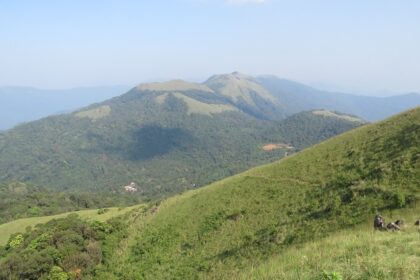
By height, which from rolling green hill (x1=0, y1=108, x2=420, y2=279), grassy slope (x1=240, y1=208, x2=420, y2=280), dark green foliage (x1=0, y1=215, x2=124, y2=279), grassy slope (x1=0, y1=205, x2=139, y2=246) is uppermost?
grassy slope (x1=240, y1=208, x2=420, y2=280)

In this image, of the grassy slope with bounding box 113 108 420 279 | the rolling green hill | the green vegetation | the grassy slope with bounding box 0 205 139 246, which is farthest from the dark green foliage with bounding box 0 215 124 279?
the green vegetation

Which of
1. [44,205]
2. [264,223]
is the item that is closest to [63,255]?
[264,223]

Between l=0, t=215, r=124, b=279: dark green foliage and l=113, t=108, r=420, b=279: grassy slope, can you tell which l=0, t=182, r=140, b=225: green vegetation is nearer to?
l=0, t=215, r=124, b=279: dark green foliage

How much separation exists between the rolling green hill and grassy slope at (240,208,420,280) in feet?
0.27

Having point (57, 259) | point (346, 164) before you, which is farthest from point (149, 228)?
point (346, 164)

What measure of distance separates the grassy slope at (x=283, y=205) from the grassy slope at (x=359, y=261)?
455 inches

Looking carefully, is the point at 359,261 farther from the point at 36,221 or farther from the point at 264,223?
the point at 36,221

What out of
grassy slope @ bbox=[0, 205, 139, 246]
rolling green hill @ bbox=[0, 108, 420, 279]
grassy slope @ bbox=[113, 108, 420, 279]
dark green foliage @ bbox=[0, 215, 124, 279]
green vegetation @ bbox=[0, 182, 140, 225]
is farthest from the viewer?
green vegetation @ bbox=[0, 182, 140, 225]

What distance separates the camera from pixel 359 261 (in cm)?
1305

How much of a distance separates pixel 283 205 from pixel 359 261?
97.0 feet

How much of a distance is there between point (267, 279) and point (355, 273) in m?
2.65

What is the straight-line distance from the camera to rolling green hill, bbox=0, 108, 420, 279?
29453 millimetres

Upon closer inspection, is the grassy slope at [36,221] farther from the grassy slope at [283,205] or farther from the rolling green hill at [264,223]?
the grassy slope at [283,205]

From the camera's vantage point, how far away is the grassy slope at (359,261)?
11859 millimetres
